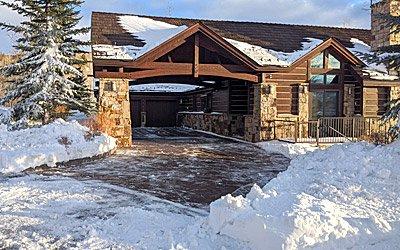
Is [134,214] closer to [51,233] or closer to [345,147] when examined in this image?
[51,233]

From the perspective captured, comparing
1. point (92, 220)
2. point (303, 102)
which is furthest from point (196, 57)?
point (92, 220)

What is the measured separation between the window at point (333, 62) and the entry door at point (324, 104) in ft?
4.05

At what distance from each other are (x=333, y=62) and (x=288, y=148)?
6813mm

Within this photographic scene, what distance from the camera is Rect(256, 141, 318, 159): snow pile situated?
13672 mm

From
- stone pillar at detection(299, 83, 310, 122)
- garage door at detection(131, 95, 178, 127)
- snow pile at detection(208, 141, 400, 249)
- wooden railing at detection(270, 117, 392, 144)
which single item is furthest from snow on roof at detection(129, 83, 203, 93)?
snow pile at detection(208, 141, 400, 249)

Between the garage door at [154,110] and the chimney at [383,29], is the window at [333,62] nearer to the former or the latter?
the chimney at [383,29]

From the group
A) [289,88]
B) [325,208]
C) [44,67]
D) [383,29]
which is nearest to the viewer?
[325,208]

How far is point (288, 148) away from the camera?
14211 millimetres

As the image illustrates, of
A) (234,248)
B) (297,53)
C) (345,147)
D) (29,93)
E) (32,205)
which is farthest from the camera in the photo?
(297,53)

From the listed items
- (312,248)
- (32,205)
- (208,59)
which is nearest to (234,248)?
(312,248)

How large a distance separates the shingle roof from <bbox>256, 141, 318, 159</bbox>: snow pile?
5.83 meters

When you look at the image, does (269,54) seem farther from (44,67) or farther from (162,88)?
(162,88)

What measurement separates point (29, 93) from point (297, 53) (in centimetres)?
1177

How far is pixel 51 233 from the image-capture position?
209 inches
